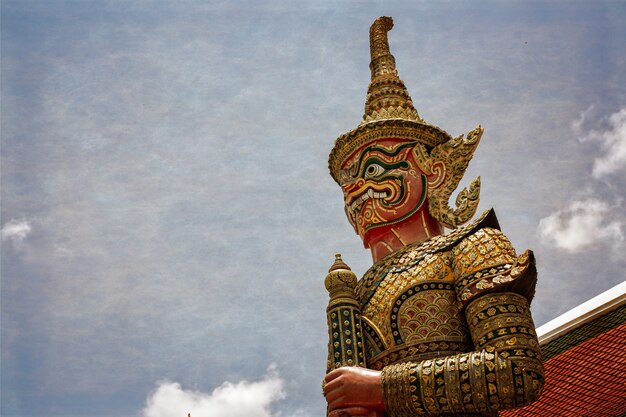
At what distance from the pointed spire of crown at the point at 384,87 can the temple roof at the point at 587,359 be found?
2233mm

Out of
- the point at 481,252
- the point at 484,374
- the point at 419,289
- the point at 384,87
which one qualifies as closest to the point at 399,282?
the point at 419,289

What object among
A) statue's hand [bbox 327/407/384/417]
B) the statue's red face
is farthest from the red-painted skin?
statue's hand [bbox 327/407/384/417]

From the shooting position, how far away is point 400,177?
5.55 m

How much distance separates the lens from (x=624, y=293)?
234 inches

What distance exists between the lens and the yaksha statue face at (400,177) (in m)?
5.52

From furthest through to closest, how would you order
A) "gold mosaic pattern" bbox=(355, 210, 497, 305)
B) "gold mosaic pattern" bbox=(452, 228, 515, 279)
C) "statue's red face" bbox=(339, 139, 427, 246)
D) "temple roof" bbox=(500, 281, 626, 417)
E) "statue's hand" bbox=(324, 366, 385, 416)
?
1. "temple roof" bbox=(500, 281, 626, 417)
2. "statue's red face" bbox=(339, 139, 427, 246)
3. "gold mosaic pattern" bbox=(355, 210, 497, 305)
4. "gold mosaic pattern" bbox=(452, 228, 515, 279)
5. "statue's hand" bbox=(324, 366, 385, 416)

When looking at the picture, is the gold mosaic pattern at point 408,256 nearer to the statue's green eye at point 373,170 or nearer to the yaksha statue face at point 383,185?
the yaksha statue face at point 383,185

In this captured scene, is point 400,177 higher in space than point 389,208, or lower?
higher

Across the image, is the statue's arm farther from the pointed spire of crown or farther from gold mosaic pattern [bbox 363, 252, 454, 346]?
the pointed spire of crown

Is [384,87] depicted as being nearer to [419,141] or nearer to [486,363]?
[419,141]

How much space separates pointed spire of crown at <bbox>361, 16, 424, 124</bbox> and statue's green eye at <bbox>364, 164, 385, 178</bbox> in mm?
479

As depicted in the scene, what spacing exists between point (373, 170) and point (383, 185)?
16 centimetres

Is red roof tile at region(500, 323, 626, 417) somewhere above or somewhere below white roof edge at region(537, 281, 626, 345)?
below

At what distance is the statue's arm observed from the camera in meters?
4.21
